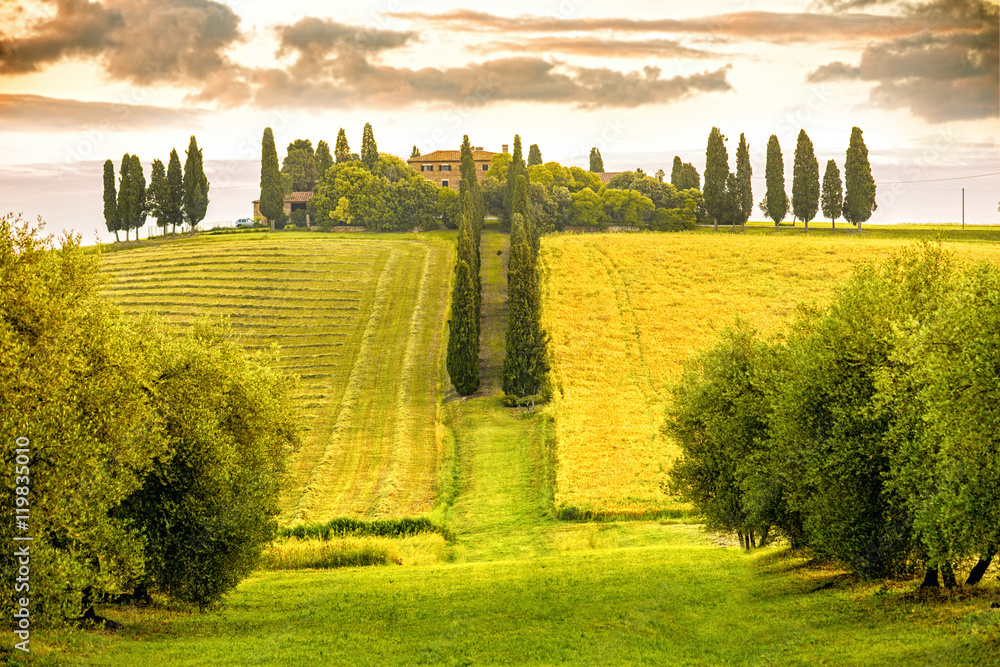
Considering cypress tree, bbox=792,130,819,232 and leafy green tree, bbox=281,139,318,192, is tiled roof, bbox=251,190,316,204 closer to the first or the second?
leafy green tree, bbox=281,139,318,192

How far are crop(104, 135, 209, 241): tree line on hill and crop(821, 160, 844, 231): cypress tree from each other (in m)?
103

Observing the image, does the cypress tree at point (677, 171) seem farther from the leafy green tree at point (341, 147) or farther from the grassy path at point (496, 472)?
the grassy path at point (496, 472)

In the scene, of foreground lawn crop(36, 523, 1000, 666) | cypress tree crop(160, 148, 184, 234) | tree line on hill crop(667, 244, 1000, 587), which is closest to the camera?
tree line on hill crop(667, 244, 1000, 587)

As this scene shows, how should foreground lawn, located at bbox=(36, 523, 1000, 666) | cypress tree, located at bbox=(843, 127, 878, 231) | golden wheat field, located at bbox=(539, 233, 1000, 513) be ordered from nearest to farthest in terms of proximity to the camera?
1. foreground lawn, located at bbox=(36, 523, 1000, 666)
2. golden wheat field, located at bbox=(539, 233, 1000, 513)
3. cypress tree, located at bbox=(843, 127, 878, 231)

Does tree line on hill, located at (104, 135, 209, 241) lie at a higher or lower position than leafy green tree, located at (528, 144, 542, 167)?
lower

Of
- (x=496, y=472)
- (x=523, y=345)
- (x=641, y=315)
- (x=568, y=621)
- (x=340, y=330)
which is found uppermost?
(x=641, y=315)

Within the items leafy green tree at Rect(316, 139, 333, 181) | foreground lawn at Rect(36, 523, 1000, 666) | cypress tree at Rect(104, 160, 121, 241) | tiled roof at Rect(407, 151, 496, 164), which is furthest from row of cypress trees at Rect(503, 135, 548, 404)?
tiled roof at Rect(407, 151, 496, 164)

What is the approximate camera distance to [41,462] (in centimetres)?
2222

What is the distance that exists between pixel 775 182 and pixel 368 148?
253 ft

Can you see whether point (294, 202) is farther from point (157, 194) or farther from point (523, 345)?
point (523, 345)

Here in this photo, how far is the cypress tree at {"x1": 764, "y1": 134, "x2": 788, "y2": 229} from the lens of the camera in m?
132

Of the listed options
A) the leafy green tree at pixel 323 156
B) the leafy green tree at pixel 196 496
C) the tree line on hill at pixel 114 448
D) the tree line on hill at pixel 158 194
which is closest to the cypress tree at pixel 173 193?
the tree line on hill at pixel 158 194

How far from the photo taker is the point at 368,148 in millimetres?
166625

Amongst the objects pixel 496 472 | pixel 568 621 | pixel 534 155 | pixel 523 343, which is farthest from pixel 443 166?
pixel 568 621
